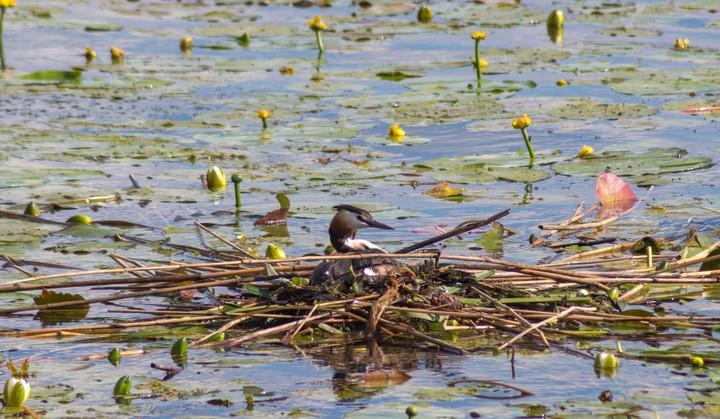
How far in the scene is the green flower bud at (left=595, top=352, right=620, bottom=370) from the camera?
4648mm

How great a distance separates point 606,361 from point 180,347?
5.70 feet

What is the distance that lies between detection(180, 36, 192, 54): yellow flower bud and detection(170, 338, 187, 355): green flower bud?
30.3ft

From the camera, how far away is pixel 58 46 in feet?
46.6

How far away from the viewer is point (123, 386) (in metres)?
4.53

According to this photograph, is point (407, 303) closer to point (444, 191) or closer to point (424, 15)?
point (444, 191)

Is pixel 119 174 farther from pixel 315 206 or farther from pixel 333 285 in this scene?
pixel 333 285

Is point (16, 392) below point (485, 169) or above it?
below

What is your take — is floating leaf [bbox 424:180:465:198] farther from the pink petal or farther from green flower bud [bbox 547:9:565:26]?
green flower bud [bbox 547:9:565:26]

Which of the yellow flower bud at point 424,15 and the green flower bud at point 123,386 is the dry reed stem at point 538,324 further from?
the yellow flower bud at point 424,15

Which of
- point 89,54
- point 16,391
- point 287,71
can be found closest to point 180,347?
point 16,391

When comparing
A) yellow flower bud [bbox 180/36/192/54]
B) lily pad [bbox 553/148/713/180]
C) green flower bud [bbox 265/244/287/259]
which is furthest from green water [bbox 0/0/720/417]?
green flower bud [bbox 265/244/287/259]

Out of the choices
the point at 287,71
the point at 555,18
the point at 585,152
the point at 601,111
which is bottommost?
the point at 585,152

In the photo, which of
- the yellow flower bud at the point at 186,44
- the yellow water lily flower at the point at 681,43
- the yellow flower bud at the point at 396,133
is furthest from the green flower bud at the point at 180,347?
the yellow flower bud at the point at 186,44

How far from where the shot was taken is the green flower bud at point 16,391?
14.3 feet
